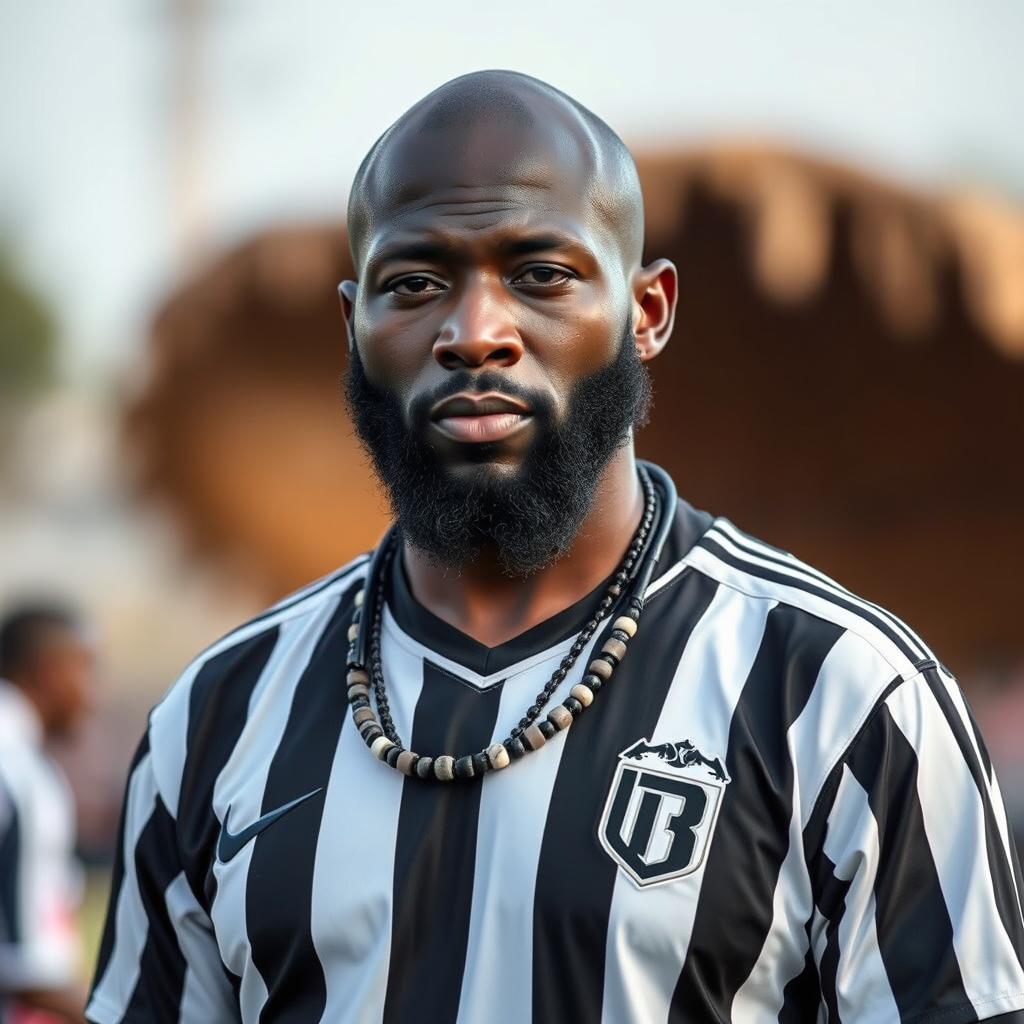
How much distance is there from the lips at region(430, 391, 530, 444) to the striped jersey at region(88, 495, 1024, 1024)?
0.93ft

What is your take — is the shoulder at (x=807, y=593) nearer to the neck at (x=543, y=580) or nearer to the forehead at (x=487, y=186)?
the neck at (x=543, y=580)

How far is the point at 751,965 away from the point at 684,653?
42cm

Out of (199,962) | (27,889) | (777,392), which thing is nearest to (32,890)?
(27,889)

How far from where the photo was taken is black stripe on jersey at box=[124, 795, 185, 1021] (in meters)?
2.29

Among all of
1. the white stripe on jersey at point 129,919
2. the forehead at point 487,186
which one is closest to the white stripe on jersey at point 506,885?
the white stripe on jersey at point 129,919

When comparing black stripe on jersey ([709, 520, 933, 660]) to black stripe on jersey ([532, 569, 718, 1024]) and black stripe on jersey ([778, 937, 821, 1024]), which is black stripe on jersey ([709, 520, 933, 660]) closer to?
black stripe on jersey ([532, 569, 718, 1024])

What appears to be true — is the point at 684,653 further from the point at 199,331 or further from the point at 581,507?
the point at 199,331

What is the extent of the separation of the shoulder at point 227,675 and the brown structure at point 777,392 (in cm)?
337

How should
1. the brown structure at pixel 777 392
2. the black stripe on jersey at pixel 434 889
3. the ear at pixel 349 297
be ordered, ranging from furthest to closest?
the brown structure at pixel 777 392 → the ear at pixel 349 297 → the black stripe on jersey at pixel 434 889

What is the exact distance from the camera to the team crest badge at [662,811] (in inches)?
75.9

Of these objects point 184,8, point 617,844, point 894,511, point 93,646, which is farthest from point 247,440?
point 184,8

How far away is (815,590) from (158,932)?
107cm

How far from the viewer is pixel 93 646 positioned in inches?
223

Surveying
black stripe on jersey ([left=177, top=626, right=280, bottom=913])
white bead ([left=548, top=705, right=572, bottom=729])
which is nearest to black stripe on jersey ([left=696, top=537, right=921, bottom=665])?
white bead ([left=548, top=705, right=572, bottom=729])
